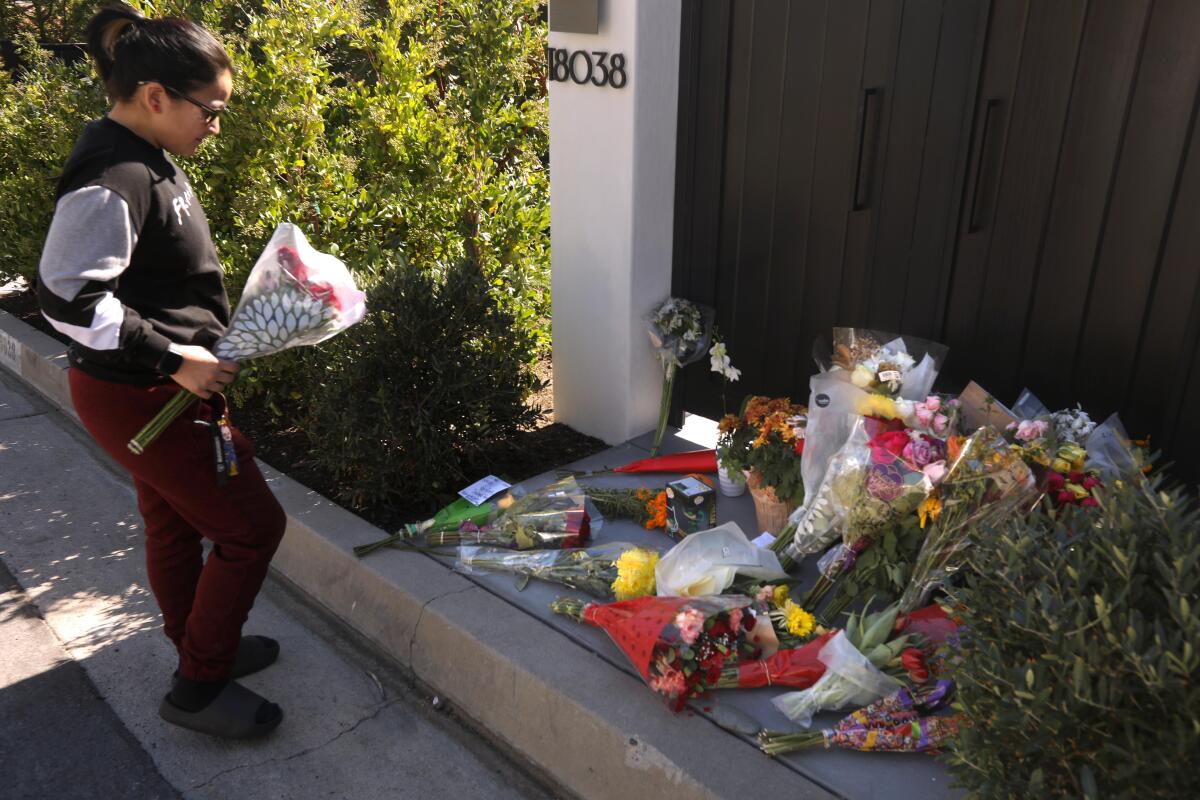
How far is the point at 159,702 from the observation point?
3072 millimetres

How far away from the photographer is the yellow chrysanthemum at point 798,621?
9.23ft

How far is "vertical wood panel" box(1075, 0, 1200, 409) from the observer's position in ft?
9.34

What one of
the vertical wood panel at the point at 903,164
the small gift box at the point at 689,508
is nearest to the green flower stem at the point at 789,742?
the small gift box at the point at 689,508

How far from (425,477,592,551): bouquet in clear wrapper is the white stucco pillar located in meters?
0.94

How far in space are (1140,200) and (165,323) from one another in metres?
3.08

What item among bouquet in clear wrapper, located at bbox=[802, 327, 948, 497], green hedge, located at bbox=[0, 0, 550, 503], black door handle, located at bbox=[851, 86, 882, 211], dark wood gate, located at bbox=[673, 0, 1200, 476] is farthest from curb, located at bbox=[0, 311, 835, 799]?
black door handle, located at bbox=[851, 86, 882, 211]

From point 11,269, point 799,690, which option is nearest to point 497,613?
point 799,690

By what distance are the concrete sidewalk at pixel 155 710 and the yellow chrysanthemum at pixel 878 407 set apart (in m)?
1.61

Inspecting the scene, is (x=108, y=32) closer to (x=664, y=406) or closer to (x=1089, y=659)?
(x=664, y=406)

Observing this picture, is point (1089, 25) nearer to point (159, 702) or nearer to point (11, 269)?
point (159, 702)

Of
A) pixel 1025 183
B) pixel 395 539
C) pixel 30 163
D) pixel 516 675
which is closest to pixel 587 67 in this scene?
pixel 1025 183

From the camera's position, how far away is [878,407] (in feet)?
9.93

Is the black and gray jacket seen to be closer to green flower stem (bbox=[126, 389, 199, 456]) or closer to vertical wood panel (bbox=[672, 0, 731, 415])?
green flower stem (bbox=[126, 389, 199, 456])

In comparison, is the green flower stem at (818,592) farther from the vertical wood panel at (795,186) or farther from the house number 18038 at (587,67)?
the house number 18038 at (587,67)
